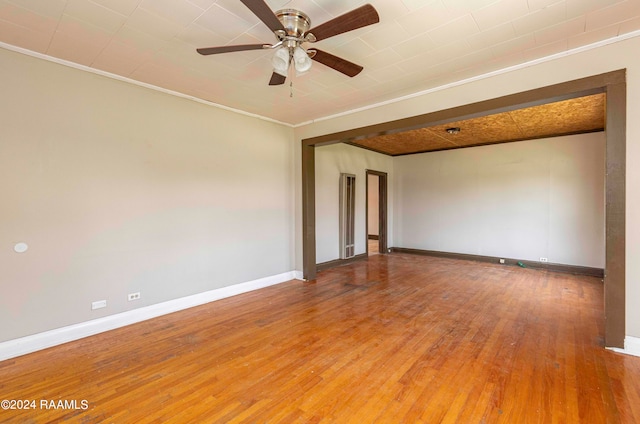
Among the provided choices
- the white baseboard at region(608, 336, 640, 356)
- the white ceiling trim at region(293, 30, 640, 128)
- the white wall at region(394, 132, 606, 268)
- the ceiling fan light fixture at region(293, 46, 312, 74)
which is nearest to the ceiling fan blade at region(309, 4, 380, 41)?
the ceiling fan light fixture at region(293, 46, 312, 74)

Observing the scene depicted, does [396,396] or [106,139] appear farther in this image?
[106,139]

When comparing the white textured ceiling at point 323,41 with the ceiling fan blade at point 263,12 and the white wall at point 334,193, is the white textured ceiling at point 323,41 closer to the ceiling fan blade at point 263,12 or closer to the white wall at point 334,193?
the ceiling fan blade at point 263,12

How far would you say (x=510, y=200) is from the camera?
6590mm

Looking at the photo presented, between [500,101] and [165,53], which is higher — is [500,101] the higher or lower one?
the lower one

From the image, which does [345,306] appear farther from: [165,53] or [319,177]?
[165,53]

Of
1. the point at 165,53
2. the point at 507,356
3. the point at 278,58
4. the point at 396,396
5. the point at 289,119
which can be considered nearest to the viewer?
the point at 396,396

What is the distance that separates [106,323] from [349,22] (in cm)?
388

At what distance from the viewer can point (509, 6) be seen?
7.21ft

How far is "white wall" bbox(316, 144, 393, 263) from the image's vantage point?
629 cm

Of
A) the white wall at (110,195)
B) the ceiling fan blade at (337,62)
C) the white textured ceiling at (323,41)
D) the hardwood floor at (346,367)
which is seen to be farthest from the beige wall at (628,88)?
the white wall at (110,195)

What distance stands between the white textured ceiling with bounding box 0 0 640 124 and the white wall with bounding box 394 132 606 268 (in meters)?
4.16

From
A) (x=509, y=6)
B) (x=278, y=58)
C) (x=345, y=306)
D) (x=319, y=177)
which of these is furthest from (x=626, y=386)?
(x=319, y=177)

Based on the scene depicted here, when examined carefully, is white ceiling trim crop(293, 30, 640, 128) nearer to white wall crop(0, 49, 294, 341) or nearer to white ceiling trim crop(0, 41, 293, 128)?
white ceiling trim crop(0, 41, 293, 128)

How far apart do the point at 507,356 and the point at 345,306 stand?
6.27 ft
